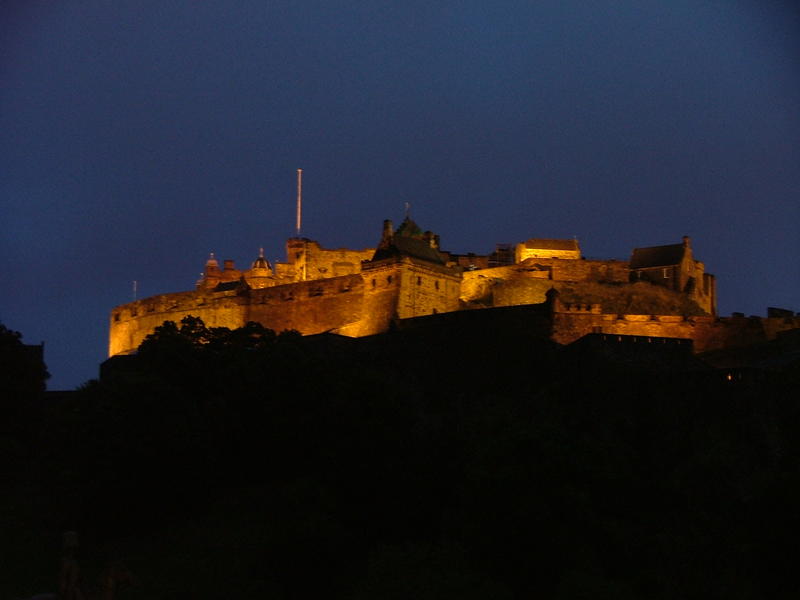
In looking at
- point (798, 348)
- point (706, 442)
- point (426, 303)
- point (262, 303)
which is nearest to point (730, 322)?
point (798, 348)

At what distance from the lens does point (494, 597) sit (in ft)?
106

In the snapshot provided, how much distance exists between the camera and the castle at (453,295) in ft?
189

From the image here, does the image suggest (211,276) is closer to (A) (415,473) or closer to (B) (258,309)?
(B) (258,309)

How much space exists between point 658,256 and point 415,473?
133ft

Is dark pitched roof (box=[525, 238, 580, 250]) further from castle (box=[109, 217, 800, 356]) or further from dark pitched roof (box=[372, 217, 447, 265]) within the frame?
dark pitched roof (box=[372, 217, 447, 265])

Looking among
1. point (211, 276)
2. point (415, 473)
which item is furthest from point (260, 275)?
point (415, 473)

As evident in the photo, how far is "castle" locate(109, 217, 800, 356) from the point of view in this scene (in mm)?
57562

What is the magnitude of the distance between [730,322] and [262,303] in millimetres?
23404

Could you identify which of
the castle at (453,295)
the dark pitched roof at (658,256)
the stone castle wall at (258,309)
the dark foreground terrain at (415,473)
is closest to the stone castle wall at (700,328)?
the castle at (453,295)

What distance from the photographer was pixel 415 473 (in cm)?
3750

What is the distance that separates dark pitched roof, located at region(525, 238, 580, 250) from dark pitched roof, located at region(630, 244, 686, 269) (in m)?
4.90

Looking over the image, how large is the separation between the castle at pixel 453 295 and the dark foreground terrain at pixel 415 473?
794 cm

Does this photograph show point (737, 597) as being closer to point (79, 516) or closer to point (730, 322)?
point (79, 516)

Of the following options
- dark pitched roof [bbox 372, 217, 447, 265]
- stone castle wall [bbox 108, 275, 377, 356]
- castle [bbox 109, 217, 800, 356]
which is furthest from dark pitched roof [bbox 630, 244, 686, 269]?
stone castle wall [bbox 108, 275, 377, 356]
